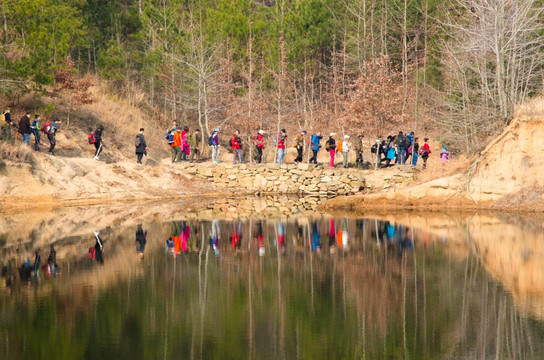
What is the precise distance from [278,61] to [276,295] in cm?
3525

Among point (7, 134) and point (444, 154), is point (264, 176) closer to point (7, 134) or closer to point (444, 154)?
point (444, 154)

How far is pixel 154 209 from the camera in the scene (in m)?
30.3

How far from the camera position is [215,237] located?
22.0 meters

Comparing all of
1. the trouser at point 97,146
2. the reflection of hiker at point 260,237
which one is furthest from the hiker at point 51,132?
the reflection of hiker at point 260,237

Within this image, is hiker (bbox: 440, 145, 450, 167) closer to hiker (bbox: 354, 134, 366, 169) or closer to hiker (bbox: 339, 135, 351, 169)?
hiker (bbox: 354, 134, 366, 169)

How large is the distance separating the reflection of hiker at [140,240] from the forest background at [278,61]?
13571 mm

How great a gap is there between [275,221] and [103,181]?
11.4 m

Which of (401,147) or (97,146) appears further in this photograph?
(97,146)

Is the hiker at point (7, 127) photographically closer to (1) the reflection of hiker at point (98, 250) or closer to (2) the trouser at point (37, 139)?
(2) the trouser at point (37, 139)

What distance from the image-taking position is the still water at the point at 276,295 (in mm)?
10961

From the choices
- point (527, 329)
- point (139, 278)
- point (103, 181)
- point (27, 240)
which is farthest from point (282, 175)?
point (527, 329)

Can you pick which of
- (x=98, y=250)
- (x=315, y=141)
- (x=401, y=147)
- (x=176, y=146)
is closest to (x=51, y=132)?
(x=176, y=146)

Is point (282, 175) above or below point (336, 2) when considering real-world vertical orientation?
below

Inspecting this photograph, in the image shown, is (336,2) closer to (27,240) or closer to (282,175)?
(282,175)
